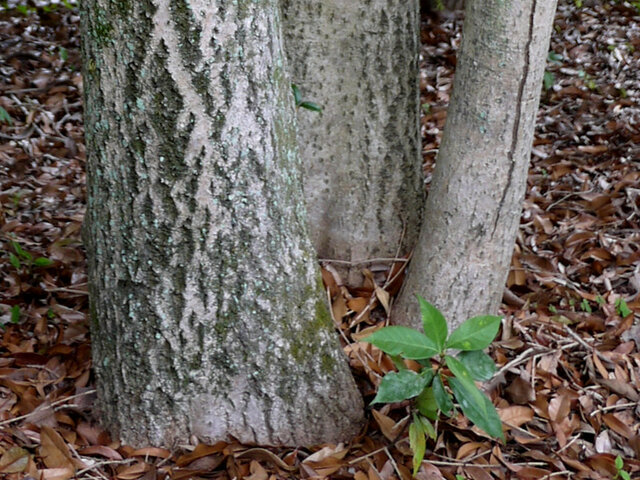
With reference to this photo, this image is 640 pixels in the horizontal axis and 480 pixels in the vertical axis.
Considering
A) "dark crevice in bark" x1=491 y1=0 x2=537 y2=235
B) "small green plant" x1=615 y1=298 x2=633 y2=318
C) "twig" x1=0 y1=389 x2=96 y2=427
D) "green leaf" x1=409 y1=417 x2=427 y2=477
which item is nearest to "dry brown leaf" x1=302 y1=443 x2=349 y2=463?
"green leaf" x1=409 y1=417 x2=427 y2=477

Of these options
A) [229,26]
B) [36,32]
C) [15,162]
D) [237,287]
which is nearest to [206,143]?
[229,26]

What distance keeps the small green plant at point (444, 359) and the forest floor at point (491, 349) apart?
0.71ft

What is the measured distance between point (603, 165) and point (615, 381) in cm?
154

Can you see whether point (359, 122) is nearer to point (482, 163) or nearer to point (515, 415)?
point (482, 163)

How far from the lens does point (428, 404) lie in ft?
6.10

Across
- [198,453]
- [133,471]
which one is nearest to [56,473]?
[133,471]

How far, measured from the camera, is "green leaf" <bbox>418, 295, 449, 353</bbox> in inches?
67.9

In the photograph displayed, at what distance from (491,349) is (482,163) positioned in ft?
2.17

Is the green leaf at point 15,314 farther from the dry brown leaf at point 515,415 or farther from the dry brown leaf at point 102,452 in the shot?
the dry brown leaf at point 515,415

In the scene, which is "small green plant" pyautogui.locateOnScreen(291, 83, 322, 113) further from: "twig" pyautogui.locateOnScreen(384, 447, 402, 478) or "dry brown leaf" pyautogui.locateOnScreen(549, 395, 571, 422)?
"dry brown leaf" pyautogui.locateOnScreen(549, 395, 571, 422)

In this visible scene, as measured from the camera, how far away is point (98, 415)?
2043 mm

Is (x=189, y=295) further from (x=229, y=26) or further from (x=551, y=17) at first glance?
(x=551, y=17)

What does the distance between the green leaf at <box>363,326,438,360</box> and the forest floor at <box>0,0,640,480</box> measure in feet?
1.23

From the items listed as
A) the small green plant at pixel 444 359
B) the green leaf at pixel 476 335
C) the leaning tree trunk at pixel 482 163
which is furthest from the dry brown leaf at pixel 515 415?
the green leaf at pixel 476 335
